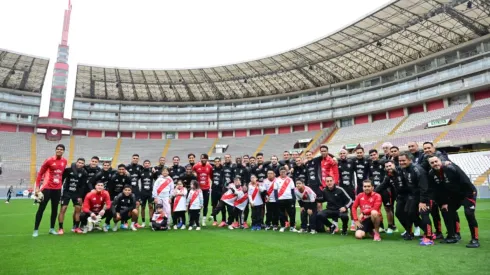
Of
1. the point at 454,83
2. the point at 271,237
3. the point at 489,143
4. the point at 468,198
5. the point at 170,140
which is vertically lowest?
the point at 271,237

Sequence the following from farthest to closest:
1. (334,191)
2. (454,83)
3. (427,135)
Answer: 1. (454,83)
2. (427,135)
3. (334,191)

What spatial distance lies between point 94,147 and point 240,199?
47.4 metres

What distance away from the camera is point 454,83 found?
34.8 m

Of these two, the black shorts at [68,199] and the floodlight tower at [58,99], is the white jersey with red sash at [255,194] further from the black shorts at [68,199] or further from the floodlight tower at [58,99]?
the floodlight tower at [58,99]

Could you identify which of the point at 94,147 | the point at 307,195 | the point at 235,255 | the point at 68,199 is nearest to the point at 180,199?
the point at 68,199

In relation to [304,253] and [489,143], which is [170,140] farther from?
[304,253]

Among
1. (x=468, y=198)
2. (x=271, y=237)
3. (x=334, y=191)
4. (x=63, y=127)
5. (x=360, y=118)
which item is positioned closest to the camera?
(x=468, y=198)

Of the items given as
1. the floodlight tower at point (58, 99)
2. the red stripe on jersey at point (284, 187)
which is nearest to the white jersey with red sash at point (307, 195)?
the red stripe on jersey at point (284, 187)

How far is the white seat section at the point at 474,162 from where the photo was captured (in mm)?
23184

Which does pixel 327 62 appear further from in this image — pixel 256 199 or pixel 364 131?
pixel 256 199

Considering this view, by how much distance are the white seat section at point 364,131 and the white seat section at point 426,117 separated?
1.78 metres

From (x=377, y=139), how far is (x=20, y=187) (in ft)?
137

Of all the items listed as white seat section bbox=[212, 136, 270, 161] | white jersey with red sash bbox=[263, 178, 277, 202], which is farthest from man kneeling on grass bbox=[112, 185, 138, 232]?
white seat section bbox=[212, 136, 270, 161]

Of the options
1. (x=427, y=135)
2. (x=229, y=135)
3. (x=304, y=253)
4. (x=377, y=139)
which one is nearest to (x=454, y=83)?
(x=427, y=135)
